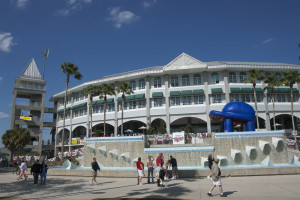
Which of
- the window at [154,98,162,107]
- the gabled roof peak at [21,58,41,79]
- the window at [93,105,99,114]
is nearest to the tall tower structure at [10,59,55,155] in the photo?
the gabled roof peak at [21,58,41,79]

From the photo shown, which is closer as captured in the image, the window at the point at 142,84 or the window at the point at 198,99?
the window at the point at 198,99

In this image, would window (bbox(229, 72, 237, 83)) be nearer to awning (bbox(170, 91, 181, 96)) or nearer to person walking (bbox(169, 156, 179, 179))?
awning (bbox(170, 91, 181, 96))

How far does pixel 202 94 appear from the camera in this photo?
39.1 m

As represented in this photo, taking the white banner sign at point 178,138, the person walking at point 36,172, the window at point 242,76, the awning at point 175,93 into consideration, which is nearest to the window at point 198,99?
the awning at point 175,93

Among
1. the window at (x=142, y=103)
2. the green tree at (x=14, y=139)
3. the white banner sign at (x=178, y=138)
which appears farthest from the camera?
the window at (x=142, y=103)

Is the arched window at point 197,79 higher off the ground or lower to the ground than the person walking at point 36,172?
higher

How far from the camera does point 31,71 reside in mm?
53250

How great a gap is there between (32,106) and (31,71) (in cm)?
858

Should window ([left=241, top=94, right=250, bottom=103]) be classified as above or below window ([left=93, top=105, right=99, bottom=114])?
above

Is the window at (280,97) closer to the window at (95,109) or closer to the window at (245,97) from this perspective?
the window at (245,97)

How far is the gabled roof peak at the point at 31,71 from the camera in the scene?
52.3m

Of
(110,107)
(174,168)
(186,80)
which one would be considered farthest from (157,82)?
(174,168)

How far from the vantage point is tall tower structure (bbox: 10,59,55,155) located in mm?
48406

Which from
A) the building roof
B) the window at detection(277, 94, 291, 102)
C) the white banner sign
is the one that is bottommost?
the white banner sign
